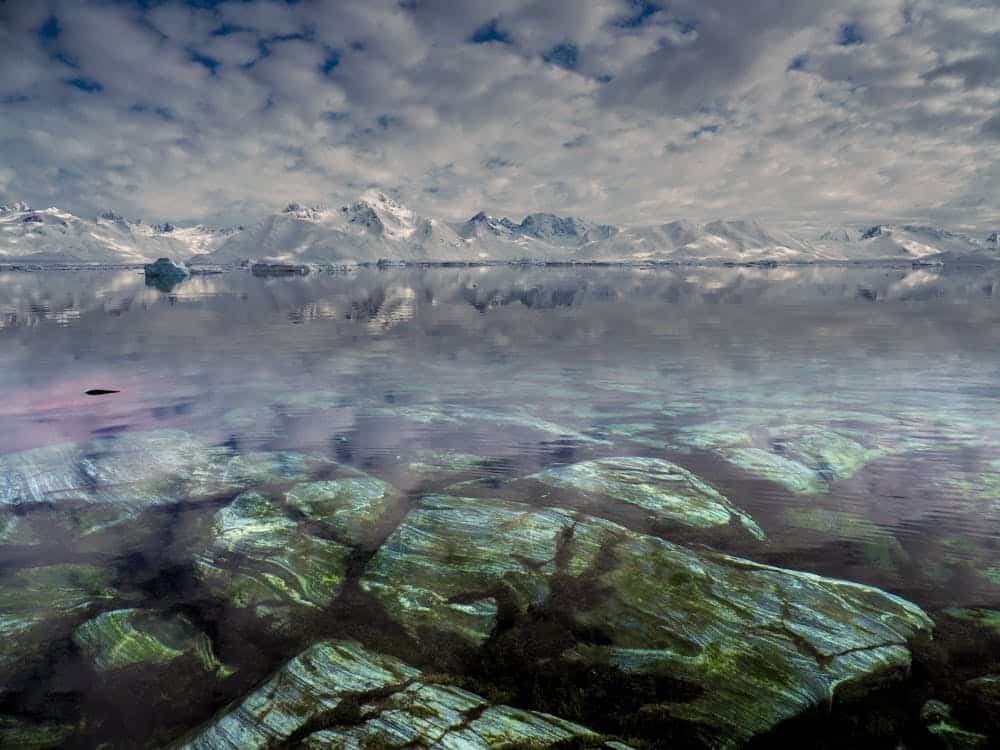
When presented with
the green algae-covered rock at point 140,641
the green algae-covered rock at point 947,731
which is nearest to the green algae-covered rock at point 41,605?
the green algae-covered rock at point 140,641

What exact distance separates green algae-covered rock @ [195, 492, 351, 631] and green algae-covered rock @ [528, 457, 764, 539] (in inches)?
333

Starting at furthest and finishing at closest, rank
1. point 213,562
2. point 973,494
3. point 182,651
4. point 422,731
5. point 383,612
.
Result: point 973,494 → point 213,562 → point 383,612 → point 182,651 → point 422,731

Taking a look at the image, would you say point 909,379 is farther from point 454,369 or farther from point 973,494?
point 454,369

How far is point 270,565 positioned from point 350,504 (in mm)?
3677

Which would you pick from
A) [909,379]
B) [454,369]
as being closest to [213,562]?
[454,369]

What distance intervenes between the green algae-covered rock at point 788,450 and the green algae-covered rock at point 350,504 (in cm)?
1328

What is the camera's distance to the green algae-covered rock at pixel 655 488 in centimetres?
1728

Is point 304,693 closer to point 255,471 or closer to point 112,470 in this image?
point 255,471

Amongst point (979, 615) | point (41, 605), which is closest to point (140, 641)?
point (41, 605)

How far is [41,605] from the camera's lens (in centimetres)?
1314

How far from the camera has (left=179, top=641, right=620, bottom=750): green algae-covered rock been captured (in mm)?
9109

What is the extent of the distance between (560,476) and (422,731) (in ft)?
39.6

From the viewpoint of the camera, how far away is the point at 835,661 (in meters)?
11.1

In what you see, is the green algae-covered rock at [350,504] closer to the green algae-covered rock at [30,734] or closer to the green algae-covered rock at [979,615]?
the green algae-covered rock at [30,734]
